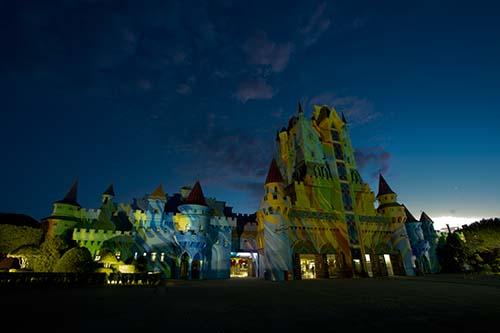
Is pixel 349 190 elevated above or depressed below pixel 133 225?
above

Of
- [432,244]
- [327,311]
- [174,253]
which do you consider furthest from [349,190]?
[327,311]

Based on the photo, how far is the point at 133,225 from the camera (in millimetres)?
36094

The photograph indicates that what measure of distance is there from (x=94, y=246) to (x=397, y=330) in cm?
3836

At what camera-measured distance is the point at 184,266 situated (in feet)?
116

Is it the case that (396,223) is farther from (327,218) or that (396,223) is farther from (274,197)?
(274,197)

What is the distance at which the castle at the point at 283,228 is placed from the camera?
3266 centimetres

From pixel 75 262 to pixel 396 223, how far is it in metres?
42.4

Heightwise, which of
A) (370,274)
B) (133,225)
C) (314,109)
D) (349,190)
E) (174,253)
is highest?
(314,109)

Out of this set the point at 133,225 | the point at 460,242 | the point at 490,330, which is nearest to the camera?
the point at 490,330

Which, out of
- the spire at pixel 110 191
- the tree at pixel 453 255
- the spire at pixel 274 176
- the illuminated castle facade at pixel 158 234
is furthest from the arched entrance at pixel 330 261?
the spire at pixel 110 191

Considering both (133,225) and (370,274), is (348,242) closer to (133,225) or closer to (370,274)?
(370,274)

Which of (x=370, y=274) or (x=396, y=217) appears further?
(x=396, y=217)

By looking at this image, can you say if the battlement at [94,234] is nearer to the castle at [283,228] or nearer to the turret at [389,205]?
the castle at [283,228]

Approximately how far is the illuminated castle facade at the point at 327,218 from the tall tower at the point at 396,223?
0.13 m
